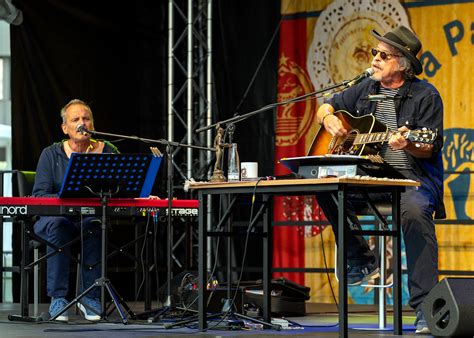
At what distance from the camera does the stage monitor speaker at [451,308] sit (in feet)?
15.9

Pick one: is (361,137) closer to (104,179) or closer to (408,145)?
(408,145)

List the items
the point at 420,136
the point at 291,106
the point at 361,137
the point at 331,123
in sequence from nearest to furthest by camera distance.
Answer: the point at 420,136 → the point at 361,137 → the point at 331,123 → the point at 291,106

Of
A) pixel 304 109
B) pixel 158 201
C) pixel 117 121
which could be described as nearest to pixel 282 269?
pixel 304 109

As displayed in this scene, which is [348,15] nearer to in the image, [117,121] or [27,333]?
[117,121]

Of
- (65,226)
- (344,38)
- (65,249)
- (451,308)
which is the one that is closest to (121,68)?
(344,38)

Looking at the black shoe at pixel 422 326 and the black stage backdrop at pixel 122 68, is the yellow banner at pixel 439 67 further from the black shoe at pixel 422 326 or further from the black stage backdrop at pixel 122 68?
the black shoe at pixel 422 326

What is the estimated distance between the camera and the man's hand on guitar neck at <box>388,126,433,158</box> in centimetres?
541

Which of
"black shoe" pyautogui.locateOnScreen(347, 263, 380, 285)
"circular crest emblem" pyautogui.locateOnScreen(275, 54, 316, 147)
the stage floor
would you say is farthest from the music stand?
"circular crest emblem" pyautogui.locateOnScreen(275, 54, 316, 147)

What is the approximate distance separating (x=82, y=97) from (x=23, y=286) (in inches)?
109

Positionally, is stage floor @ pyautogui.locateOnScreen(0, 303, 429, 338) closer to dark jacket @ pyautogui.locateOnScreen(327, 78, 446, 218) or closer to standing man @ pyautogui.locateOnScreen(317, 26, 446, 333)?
standing man @ pyautogui.locateOnScreen(317, 26, 446, 333)

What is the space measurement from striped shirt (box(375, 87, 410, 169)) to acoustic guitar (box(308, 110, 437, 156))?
119 millimetres

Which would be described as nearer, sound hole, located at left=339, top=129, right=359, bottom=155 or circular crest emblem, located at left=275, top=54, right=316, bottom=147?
sound hole, located at left=339, top=129, right=359, bottom=155

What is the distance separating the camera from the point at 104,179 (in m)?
6.03

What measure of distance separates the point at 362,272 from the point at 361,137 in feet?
2.59
